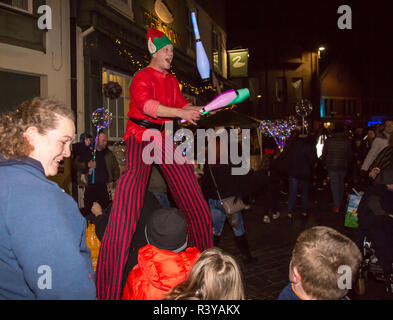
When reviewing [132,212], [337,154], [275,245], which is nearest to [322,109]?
[337,154]

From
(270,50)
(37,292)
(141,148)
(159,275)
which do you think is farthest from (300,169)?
(270,50)

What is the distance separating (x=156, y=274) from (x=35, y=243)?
991mm

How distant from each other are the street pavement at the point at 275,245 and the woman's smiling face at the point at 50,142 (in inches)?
105

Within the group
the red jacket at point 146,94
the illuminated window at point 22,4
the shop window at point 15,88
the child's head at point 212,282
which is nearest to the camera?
the child's head at point 212,282

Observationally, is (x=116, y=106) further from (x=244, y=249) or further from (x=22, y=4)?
(x=244, y=249)

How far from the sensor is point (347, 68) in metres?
31.2

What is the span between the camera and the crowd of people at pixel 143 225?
1208mm

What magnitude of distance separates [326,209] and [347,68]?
2652 centimetres

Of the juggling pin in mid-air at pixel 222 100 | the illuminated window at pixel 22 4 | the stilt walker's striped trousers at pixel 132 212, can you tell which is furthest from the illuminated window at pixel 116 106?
the juggling pin in mid-air at pixel 222 100

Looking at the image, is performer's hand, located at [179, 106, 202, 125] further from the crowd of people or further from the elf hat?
the elf hat

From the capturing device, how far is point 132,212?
2.55m

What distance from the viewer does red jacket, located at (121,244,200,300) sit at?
2.00 metres

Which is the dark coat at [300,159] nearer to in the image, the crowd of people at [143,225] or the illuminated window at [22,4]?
the crowd of people at [143,225]
